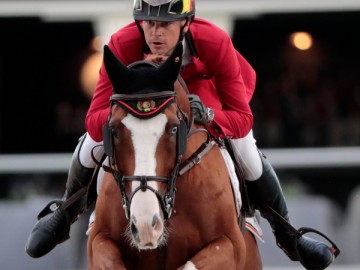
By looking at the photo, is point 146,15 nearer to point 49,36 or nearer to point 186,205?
point 186,205

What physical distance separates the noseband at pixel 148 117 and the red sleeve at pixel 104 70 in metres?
0.48

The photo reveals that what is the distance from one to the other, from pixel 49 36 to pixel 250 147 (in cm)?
893

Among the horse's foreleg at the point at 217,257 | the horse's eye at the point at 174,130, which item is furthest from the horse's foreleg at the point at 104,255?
→ the horse's eye at the point at 174,130

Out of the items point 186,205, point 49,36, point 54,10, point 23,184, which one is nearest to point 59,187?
point 23,184

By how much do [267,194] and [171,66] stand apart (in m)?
1.70

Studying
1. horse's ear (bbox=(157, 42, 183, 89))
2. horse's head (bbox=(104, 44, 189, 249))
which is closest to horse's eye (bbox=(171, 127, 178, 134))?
horse's head (bbox=(104, 44, 189, 249))

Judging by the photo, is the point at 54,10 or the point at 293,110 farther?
the point at 293,110

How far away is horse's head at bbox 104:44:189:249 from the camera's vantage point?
584 centimetres

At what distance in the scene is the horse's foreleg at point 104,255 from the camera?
6254 millimetres

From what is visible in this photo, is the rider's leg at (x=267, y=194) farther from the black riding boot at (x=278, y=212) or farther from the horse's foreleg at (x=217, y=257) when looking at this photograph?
the horse's foreleg at (x=217, y=257)

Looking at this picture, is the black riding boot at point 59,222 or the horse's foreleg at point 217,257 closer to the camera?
the horse's foreleg at point 217,257

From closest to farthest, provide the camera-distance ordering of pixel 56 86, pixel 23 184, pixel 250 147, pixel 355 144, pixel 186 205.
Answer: pixel 186 205, pixel 250 147, pixel 23 184, pixel 355 144, pixel 56 86

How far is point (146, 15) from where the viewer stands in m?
6.55

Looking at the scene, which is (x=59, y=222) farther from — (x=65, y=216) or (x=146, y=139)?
(x=146, y=139)
